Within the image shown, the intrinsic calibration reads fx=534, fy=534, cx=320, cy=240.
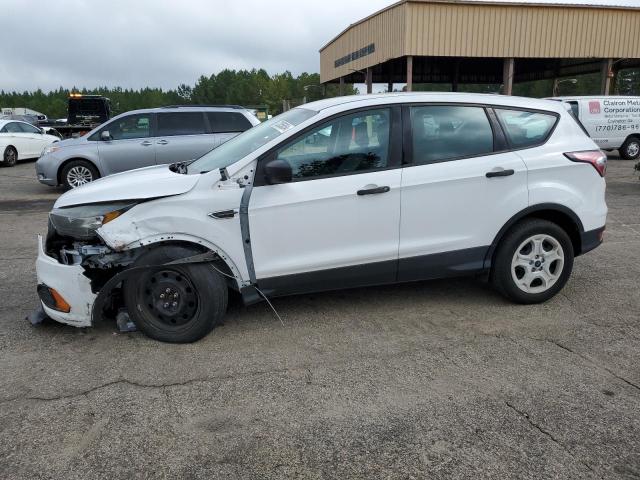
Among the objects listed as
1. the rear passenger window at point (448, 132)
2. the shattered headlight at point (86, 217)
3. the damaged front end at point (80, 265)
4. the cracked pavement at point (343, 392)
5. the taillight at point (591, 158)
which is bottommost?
the cracked pavement at point (343, 392)

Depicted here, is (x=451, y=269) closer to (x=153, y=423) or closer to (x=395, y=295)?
(x=395, y=295)

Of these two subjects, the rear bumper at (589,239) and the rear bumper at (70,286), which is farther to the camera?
the rear bumper at (589,239)

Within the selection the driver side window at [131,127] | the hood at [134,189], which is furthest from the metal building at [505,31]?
the hood at [134,189]

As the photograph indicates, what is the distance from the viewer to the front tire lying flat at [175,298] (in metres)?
3.78

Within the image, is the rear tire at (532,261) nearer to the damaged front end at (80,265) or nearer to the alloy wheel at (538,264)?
the alloy wheel at (538,264)

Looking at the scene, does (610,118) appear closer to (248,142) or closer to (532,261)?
(532,261)

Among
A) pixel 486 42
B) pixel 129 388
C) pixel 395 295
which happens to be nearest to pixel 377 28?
pixel 486 42

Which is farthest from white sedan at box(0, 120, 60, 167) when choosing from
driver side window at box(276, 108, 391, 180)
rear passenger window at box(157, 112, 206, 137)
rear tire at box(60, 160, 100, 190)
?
driver side window at box(276, 108, 391, 180)

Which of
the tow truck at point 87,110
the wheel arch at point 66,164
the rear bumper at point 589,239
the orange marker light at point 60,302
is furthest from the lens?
the tow truck at point 87,110

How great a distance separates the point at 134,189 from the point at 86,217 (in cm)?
39

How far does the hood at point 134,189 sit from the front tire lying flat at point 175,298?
406 millimetres

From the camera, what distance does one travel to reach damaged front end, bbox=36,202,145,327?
3768 mm

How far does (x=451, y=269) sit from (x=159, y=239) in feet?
7.48

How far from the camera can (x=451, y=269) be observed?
14.2 ft
